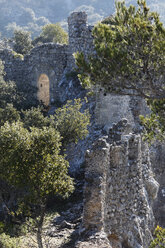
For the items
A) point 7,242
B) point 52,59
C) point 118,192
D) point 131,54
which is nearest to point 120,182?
point 118,192

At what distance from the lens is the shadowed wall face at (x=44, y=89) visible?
27.4 metres

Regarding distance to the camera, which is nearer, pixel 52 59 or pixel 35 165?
pixel 35 165

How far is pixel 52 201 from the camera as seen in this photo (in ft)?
52.7

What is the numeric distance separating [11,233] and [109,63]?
681 cm

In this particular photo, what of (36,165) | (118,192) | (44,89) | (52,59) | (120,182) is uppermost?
(52,59)

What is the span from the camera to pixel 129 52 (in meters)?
11.1

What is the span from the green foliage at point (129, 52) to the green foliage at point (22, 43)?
2379 centimetres

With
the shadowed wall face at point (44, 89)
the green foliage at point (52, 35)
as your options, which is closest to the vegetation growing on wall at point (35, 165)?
the shadowed wall face at point (44, 89)

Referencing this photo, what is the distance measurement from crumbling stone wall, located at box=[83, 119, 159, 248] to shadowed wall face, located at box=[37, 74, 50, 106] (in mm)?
14702

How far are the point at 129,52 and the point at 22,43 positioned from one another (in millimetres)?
26141

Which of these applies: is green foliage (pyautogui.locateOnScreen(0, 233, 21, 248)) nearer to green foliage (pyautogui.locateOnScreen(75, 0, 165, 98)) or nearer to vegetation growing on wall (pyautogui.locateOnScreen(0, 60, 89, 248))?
vegetation growing on wall (pyautogui.locateOnScreen(0, 60, 89, 248))

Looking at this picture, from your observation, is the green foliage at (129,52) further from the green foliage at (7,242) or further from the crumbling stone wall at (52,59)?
the crumbling stone wall at (52,59)

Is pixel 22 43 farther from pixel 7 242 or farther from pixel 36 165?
pixel 7 242

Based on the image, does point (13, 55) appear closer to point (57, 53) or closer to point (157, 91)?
point (57, 53)
